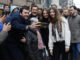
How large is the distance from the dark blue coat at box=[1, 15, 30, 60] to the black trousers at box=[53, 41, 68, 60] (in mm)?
1419

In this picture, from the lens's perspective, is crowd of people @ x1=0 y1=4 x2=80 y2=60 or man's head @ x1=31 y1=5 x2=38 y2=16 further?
man's head @ x1=31 y1=5 x2=38 y2=16

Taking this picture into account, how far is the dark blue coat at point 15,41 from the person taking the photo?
3826 mm

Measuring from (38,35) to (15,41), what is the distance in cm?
58

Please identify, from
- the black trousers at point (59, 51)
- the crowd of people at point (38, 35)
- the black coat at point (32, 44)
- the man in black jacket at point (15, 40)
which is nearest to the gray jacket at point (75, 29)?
the crowd of people at point (38, 35)

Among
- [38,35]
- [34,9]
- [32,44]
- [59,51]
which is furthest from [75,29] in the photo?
[32,44]

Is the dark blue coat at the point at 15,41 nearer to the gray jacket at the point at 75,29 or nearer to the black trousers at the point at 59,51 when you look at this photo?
the black trousers at the point at 59,51

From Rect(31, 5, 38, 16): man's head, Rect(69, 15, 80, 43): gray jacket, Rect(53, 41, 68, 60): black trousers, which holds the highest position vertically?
Rect(31, 5, 38, 16): man's head

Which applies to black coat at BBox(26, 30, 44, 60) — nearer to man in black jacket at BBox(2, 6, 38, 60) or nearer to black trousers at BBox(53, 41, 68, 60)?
man in black jacket at BBox(2, 6, 38, 60)

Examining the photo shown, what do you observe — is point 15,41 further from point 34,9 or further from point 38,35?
point 34,9

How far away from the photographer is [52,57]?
5.36 m

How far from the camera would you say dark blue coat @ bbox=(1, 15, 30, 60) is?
383 cm

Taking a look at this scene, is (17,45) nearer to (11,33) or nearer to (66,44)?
(11,33)

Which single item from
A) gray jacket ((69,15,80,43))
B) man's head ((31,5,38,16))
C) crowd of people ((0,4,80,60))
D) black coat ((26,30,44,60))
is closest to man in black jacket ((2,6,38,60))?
crowd of people ((0,4,80,60))

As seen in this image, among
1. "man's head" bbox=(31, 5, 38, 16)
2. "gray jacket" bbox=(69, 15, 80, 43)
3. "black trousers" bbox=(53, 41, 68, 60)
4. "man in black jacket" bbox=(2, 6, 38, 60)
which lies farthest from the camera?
"gray jacket" bbox=(69, 15, 80, 43)
